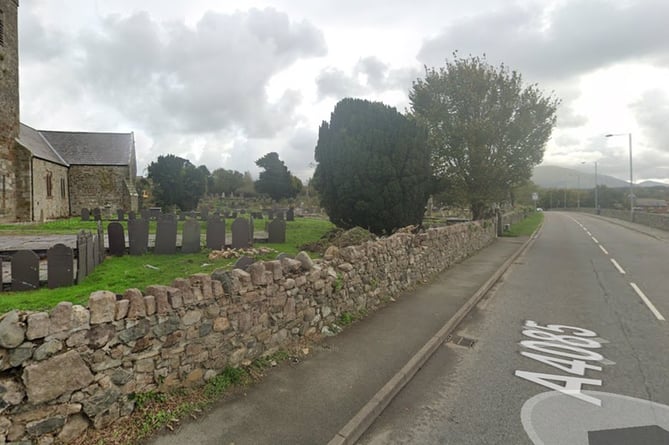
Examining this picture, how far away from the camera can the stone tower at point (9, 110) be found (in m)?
23.5

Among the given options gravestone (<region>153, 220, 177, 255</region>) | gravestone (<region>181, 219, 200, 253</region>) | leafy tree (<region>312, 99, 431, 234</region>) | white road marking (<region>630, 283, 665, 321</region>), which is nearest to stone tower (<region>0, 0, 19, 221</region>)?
gravestone (<region>153, 220, 177, 255</region>)

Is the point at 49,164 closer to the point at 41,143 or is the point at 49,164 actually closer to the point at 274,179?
the point at 41,143

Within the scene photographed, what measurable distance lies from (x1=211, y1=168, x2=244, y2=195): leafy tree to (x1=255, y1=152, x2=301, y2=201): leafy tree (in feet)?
40.8

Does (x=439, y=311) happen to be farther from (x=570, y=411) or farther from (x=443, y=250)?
(x=443, y=250)

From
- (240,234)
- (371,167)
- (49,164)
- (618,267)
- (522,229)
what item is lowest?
(618,267)

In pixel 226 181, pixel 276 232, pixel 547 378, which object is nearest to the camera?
pixel 547 378

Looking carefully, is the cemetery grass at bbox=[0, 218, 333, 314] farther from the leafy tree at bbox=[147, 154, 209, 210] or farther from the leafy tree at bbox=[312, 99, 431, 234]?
the leafy tree at bbox=[147, 154, 209, 210]

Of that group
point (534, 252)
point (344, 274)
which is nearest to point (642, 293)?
point (344, 274)

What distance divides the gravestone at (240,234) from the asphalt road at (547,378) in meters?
8.12

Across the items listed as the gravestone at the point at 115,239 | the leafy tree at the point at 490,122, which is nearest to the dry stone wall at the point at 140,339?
the gravestone at the point at 115,239

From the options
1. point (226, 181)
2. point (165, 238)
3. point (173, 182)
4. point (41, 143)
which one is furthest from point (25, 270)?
point (226, 181)

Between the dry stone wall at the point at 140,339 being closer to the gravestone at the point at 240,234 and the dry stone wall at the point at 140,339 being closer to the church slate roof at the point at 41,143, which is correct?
the gravestone at the point at 240,234

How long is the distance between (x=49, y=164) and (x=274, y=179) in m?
39.4

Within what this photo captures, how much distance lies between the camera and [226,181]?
81.7m
